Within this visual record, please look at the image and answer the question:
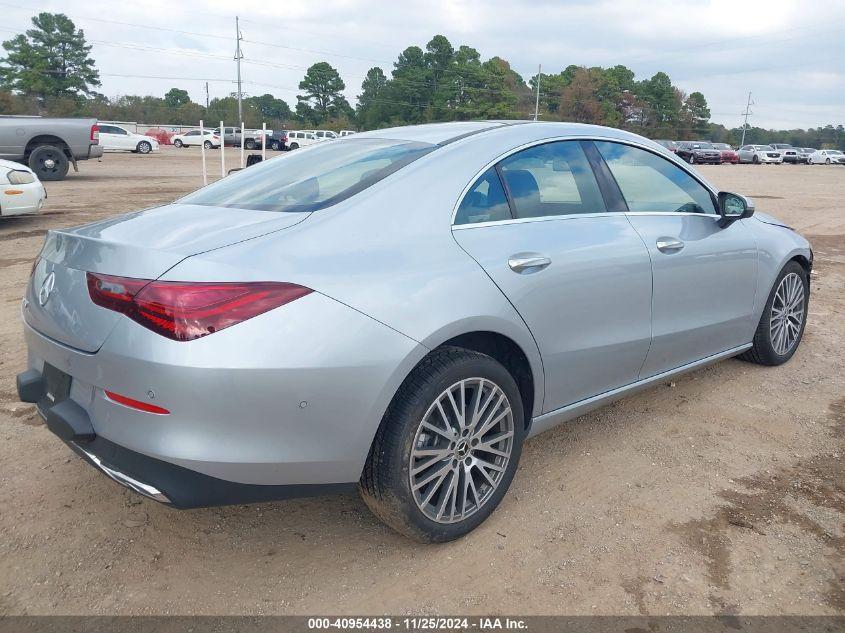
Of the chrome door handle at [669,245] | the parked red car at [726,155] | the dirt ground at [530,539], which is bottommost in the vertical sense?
the dirt ground at [530,539]

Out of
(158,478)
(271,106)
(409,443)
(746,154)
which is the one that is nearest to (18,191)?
(158,478)

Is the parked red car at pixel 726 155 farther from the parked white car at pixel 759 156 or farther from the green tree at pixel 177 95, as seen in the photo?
the green tree at pixel 177 95

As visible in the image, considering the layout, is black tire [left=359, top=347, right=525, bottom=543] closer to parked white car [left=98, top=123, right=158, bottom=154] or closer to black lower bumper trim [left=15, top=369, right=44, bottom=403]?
black lower bumper trim [left=15, top=369, right=44, bottom=403]

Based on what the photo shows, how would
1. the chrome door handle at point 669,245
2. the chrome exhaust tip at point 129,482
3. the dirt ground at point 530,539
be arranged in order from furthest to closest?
1. the chrome door handle at point 669,245
2. the dirt ground at point 530,539
3. the chrome exhaust tip at point 129,482

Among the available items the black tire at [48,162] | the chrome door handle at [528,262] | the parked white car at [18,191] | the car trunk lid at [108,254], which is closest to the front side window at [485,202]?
the chrome door handle at [528,262]

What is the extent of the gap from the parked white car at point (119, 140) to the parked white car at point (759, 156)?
3993 cm

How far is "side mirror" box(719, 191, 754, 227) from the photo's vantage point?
390 cm

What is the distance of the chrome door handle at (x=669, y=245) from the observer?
11.2 feet

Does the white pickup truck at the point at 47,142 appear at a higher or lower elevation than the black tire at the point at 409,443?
higher

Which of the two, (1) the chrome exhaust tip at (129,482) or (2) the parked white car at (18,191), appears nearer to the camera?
(1) the chrome exhaust tip at (129,482)

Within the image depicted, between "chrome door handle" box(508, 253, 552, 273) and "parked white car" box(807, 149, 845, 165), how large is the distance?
60.4 metres

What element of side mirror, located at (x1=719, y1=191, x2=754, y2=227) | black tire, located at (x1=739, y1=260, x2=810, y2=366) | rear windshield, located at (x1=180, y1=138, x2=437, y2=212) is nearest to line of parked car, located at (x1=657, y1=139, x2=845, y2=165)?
black tire, located at (x1=739, y1=260, x2=810, y2=366)

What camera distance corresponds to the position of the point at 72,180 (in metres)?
17.7

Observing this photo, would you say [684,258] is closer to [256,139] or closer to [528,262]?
[528,262]
